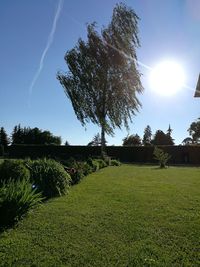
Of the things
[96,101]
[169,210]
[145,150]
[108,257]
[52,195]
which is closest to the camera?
[108,257]

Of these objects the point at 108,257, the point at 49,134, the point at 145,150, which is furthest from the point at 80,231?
the point at 49,134

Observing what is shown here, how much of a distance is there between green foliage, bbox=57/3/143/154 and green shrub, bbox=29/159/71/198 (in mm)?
18789

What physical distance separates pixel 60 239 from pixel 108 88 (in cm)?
2483

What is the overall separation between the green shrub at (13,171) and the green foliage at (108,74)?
1967cm

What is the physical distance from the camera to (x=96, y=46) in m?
29.8

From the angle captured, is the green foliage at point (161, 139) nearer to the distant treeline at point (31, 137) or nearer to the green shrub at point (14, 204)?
the distant treeline at point (31, 137)

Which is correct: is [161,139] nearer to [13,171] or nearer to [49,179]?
[49,179]

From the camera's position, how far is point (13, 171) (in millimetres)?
9891

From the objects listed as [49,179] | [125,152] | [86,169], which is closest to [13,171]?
[49,179]

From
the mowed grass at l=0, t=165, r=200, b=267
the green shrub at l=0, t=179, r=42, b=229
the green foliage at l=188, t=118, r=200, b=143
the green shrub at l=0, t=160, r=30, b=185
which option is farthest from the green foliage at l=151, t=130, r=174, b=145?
the green shrub at l=0, t=179, r=42, b=229

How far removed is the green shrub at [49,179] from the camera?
1005cm

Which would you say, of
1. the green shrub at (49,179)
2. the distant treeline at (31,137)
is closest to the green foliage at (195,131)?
the distant treeline at (31,137)

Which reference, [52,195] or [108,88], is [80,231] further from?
[108,88]

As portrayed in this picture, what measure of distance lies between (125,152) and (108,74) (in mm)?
11777
